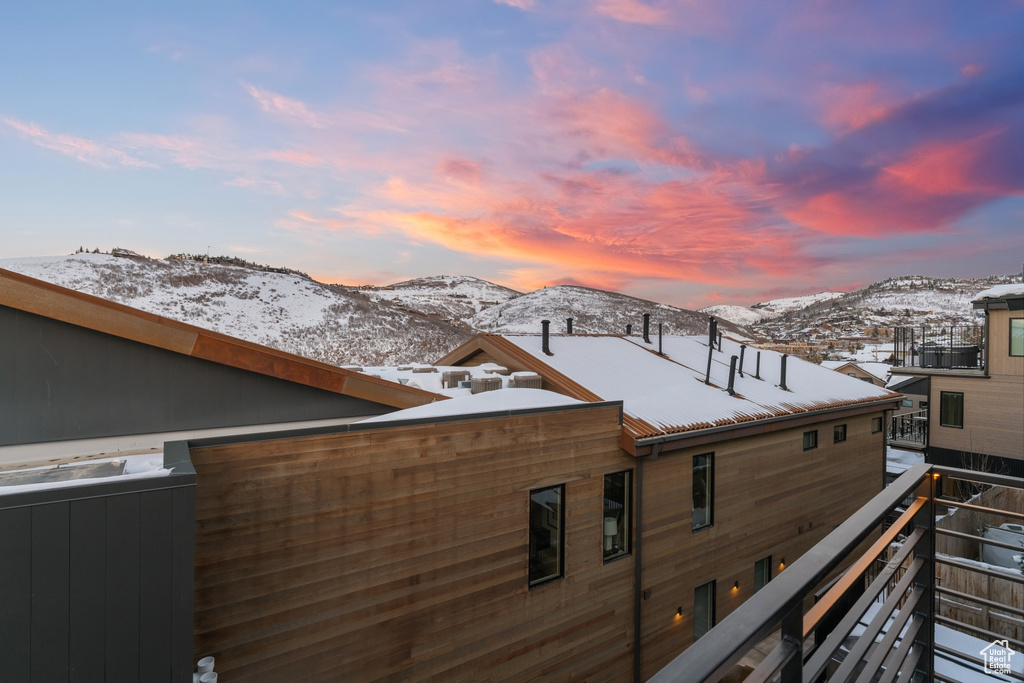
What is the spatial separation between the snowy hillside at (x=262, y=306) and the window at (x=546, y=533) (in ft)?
66.3

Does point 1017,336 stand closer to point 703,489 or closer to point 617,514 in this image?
point 703,489

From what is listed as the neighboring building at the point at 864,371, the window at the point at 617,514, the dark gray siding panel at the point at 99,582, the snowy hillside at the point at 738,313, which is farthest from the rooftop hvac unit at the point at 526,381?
the snowy hillside at the point at 738,313

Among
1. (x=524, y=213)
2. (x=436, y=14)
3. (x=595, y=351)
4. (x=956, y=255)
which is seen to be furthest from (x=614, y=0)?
(x=956, y=255)

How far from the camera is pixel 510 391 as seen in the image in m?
6.59

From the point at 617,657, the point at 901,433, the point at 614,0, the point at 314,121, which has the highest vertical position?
the point at 614,0

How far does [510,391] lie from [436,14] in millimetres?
10783

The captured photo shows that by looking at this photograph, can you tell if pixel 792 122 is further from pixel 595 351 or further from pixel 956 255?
pixel 956 255

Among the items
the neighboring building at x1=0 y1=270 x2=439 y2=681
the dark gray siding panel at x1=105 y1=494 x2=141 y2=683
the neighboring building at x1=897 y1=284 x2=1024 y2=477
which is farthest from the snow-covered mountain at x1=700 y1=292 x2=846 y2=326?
the dark gray siding panel at x1=105 y1=494 x2=141 y2=683

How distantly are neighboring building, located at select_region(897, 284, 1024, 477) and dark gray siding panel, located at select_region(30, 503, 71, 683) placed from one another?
20.7 meters

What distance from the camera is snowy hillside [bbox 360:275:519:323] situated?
48.5m

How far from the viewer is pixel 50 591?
8.98ft

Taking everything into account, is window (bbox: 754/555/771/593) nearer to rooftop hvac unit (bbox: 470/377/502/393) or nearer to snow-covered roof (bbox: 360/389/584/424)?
snow-covered roof (bbox: 360/389/584/424)

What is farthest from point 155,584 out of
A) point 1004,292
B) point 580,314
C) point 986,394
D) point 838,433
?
point 580,314

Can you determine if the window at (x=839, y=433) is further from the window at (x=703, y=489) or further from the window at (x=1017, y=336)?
the window at (x=1017, y=336)
